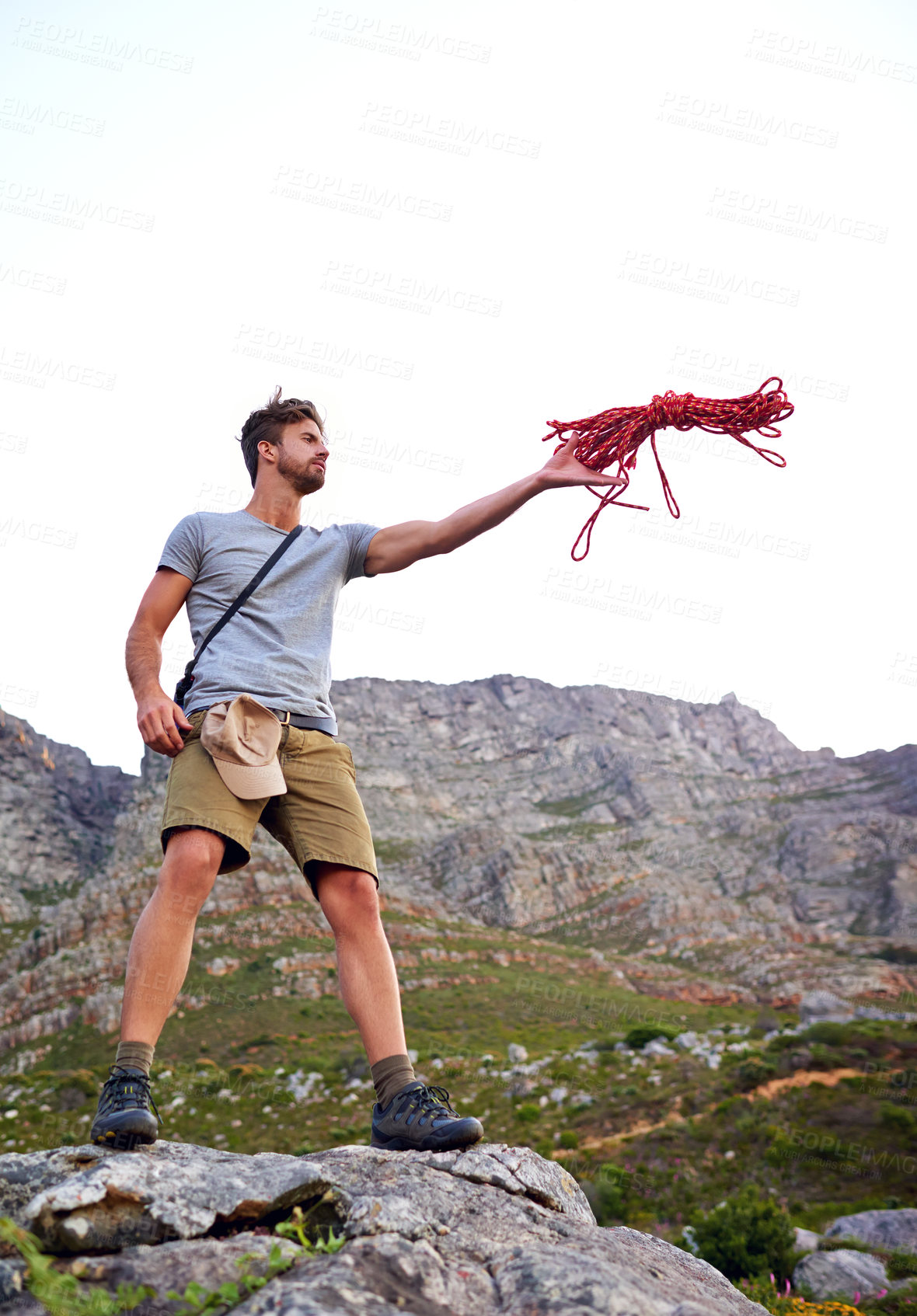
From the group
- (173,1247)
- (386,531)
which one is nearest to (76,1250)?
(173,1247)

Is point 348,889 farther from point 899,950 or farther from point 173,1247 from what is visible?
point 899,950

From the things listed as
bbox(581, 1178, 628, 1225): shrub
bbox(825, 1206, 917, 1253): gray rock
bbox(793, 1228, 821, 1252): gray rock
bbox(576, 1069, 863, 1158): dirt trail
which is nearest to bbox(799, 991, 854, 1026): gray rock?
bbox(576, 1069, 863, 1158): dirt trail

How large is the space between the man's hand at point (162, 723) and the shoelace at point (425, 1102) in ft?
5.75

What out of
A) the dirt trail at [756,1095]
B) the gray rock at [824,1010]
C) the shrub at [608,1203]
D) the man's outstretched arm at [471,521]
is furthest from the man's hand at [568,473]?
the gray rock at [824,1010]

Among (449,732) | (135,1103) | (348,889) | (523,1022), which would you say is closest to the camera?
(135,1103)

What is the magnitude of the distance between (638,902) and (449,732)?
224 ft

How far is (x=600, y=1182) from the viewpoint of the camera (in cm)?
1344

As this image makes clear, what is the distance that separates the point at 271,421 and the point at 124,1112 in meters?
3.27

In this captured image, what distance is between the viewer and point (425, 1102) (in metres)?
3.38

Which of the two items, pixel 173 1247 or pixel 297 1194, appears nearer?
pixel 173 1247

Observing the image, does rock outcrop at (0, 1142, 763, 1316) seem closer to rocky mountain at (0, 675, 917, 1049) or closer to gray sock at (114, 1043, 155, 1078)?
gray sock at (114, 1043, 155, 1078)

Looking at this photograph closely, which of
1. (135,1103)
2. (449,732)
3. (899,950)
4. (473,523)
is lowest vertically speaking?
(899,950)

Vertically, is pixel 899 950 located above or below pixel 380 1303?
below

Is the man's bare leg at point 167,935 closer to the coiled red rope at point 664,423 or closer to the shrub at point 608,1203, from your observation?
the coiled red rope at point 664,423
